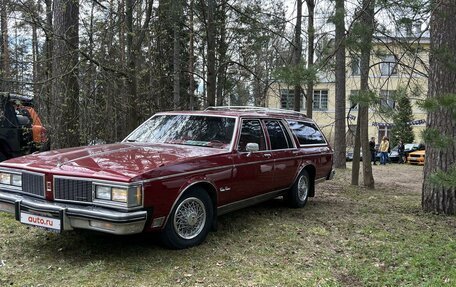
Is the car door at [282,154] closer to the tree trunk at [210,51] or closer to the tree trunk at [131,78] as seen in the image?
the tree trunk at [131,78]

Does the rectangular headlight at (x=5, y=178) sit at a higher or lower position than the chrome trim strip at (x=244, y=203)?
higher

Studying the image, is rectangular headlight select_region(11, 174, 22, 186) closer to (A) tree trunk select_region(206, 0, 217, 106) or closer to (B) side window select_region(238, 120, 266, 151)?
(B) side window select_region(238, 120, 266, 151)

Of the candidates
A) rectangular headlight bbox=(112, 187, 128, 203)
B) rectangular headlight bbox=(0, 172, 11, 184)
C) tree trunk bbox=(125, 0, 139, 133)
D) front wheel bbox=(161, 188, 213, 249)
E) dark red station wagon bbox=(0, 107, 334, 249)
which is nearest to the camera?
rectangular headlight bbox=(112, 187, 128, 203)

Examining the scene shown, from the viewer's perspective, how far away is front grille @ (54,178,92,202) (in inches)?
181

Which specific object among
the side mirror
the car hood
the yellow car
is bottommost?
the yellow car

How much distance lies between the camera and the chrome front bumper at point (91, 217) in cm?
445

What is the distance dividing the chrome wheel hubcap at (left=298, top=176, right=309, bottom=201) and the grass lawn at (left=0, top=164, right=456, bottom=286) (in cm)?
77

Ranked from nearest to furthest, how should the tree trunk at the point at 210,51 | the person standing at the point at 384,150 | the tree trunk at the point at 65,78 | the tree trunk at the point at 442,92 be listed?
the tree trunk at the point at 442,92 < the tree trunk at the point at 65,78 < the tree trunk at the point at 210,51 < the person standing at the point at 384,150

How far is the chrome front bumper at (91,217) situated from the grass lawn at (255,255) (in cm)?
46

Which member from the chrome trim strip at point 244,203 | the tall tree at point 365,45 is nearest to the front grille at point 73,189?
the chrome trim strip at point 244,203

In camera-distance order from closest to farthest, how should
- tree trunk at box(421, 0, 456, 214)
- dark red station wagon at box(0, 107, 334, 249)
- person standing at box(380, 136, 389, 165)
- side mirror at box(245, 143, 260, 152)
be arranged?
1. dark red station wagon at box(0, 107, 334, 249)
2. side mirror at box(245, 143, 260, 152)
3. tree trunk at box(421, 0, 456, 214)
4. person standing at box(380, 136, 389, 165)

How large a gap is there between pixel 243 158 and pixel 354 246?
6.23 ft

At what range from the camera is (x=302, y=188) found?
8.28 m

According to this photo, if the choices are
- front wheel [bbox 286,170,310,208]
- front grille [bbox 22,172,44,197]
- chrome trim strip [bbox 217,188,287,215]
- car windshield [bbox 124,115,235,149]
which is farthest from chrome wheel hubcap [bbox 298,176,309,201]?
front grille [bbox 22,172,44,197]
